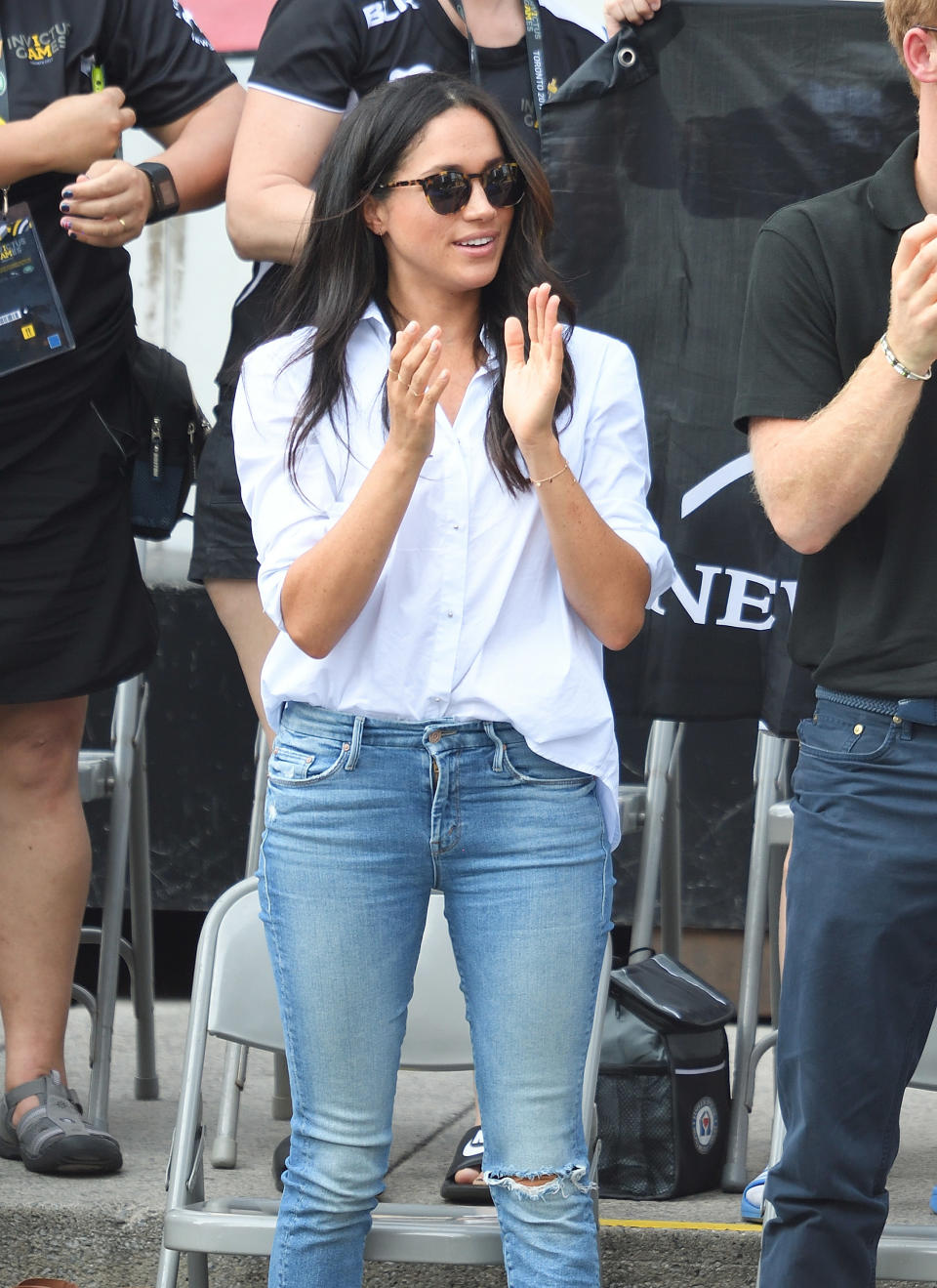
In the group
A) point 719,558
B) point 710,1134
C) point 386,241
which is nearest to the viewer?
point 386,241

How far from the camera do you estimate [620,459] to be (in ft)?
8.05

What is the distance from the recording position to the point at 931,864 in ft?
6.99

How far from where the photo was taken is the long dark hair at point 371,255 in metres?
2.43

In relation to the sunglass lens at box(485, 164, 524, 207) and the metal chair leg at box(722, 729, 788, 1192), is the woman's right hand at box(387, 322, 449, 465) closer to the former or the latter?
the sunglass lens at box(485, 164, 524, 207)

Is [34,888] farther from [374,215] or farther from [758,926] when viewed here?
[374,215]

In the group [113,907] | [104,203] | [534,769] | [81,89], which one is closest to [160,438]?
[104,203]

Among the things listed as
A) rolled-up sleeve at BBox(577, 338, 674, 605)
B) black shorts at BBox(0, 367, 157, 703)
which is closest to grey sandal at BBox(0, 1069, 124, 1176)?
black shorts at BBox(0, 367, 157, 703)

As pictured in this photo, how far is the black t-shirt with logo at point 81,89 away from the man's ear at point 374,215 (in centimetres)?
92

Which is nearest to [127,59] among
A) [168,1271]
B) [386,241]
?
[386,241]

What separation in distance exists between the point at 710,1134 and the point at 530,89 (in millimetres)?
1987

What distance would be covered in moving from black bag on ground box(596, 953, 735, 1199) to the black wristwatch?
1.65 metres

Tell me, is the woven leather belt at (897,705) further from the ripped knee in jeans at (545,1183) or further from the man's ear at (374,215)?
the man's ear at (374,215)

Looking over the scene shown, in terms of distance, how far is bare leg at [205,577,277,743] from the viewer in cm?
327

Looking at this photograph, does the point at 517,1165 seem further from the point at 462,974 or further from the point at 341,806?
the point at 341,806
